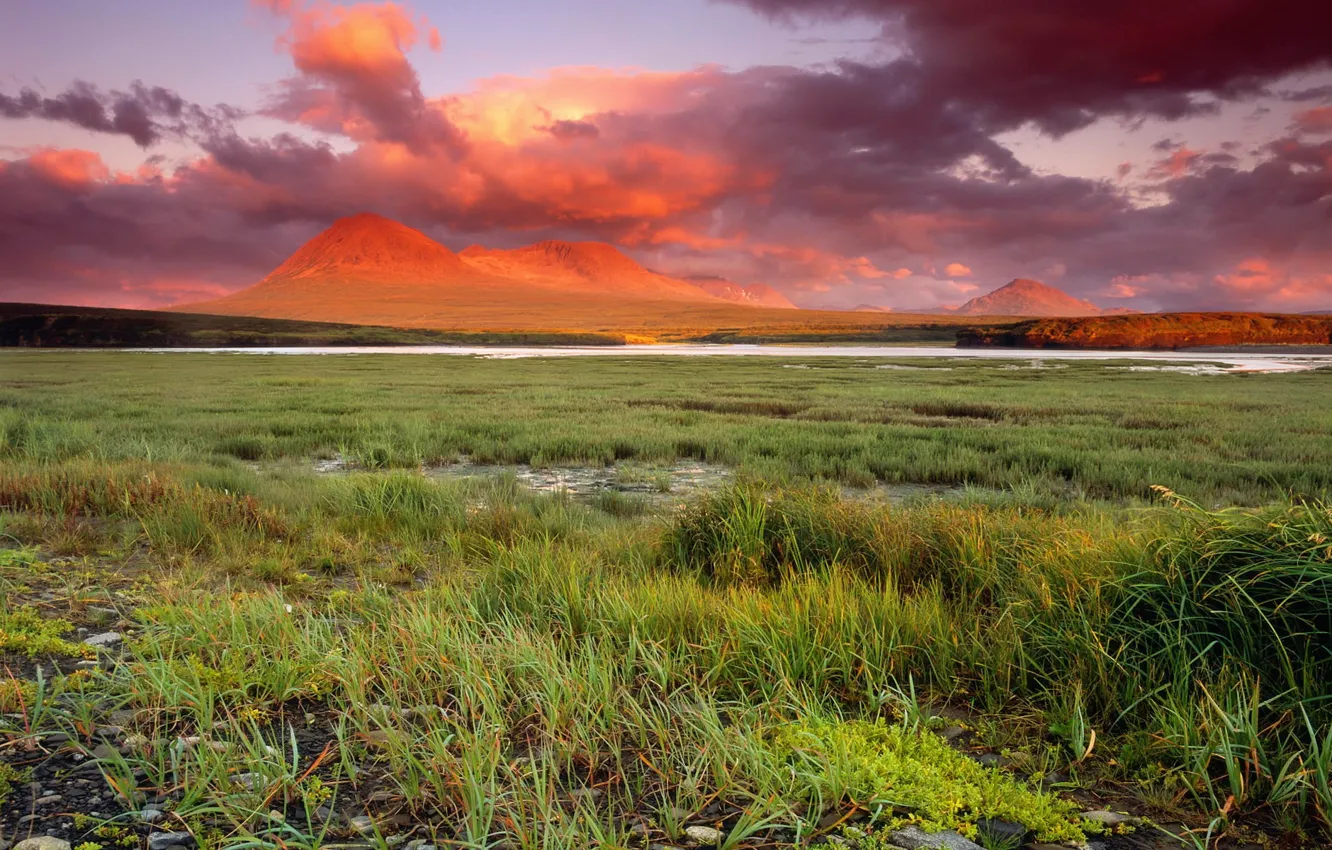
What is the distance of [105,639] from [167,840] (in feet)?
8.16

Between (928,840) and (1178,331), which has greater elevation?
(1178,331)

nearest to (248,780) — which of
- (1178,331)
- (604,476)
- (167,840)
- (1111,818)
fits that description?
(167,840)

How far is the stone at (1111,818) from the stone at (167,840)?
3351 millimetres

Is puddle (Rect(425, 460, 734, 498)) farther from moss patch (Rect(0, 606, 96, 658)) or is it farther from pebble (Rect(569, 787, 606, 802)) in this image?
pebble (Rect(569, 787, 606, 802))

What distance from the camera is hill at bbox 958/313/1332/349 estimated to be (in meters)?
94.9

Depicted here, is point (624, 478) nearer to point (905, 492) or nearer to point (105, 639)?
point (905, 492)

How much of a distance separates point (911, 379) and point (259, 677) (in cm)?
3670

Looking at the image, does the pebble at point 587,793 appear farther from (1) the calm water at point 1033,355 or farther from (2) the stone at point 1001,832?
(1) the calm water at point 1033,355

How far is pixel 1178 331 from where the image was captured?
95938 millimetres

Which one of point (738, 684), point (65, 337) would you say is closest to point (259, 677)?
point (738, 684)

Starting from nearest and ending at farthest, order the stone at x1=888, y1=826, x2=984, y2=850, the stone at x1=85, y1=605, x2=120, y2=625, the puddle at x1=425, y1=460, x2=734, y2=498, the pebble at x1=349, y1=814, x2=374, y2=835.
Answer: the stone at x1=888, y1=826, x2=984, y2=850 → the pebble at x1=349, y1=814, x2=374, y2=835 → the stone at x1=85, y1=605, x2=120, y2=625 → the puddle at x1=425, y1=460, x2=734, y2=498

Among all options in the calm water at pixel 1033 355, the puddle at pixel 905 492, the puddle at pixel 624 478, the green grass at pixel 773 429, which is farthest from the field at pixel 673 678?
the calm water at pixel 1033 355

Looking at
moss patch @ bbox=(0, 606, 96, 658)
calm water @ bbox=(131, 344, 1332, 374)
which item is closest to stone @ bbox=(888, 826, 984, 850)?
moss patch @ bbox=(0, 606, 96, 658)

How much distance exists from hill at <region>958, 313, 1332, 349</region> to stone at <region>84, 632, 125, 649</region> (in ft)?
351
